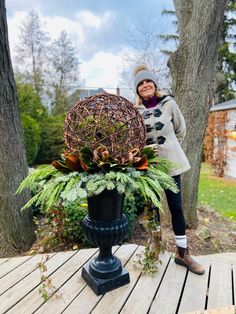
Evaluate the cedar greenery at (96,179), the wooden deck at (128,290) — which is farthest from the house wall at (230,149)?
the cedar greenery at (96,179)

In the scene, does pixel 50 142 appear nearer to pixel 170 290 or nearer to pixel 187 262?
pixel 187 262

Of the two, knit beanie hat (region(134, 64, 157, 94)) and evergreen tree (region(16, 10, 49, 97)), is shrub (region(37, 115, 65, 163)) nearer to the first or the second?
evergreen tree (region(16, 10, 49, 97))

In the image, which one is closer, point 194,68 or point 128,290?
point 128,290

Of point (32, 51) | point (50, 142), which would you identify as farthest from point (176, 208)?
point (32, 51)

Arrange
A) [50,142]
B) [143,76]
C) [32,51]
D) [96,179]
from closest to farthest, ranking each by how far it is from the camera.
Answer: [96,179], [143,76], [50,142], [32,51]

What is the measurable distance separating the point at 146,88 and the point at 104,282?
127 centimetres

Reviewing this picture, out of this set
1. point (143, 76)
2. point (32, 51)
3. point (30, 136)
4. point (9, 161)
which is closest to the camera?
point (143, 76)

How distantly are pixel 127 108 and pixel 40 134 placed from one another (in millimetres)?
8476

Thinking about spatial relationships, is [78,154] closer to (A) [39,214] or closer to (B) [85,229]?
(B) [85,229]

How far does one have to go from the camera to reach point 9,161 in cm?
253

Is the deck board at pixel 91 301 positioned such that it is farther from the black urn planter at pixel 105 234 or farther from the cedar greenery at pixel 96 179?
the cedar greenery at pixel 96 179

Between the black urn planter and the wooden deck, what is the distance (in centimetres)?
6

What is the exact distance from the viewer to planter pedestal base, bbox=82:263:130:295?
1.67 metres

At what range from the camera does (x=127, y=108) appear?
1.55 meters
